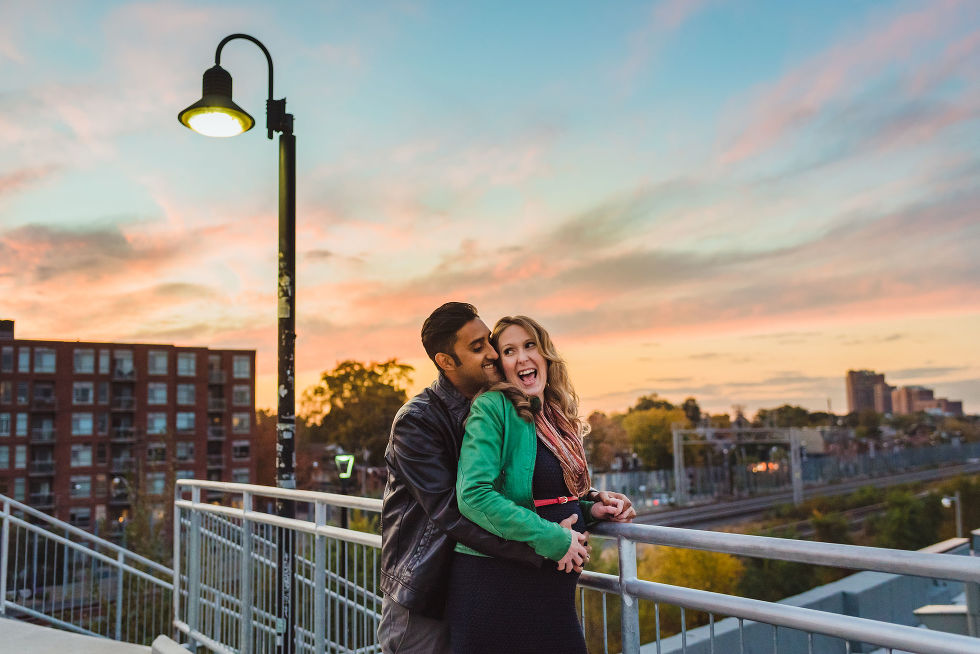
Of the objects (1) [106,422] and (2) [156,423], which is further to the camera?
(2) [156,423]

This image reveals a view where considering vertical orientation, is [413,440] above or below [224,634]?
above

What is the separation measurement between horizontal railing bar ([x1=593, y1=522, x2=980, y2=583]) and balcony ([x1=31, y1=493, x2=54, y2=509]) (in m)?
88.7

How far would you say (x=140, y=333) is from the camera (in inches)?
3209

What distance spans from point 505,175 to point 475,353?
42127 millimetres

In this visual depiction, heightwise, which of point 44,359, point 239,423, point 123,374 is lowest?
point 239,423

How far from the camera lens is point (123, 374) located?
79312 mm

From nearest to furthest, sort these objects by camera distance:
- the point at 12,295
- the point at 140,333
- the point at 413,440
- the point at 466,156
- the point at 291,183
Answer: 1. the point at 413,440
2. the point at 291,183
3. the point at 466,156
4. the point at 12,295
5. the point at 140,333

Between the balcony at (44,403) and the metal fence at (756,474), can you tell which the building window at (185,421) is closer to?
the balcony at (44,403)

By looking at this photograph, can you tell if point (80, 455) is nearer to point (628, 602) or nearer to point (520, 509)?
point (628, 602)

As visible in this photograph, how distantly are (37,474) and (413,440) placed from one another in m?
87.4

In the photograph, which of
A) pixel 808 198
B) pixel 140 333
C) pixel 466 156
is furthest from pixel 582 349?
pixel 140 333

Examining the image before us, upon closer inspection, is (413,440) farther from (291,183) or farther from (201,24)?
(201,24)

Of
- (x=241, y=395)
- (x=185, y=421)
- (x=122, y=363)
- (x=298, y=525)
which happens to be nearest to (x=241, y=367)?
(x=241, y=395)

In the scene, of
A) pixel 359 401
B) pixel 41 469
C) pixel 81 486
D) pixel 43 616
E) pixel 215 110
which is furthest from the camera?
pixel 81 486
